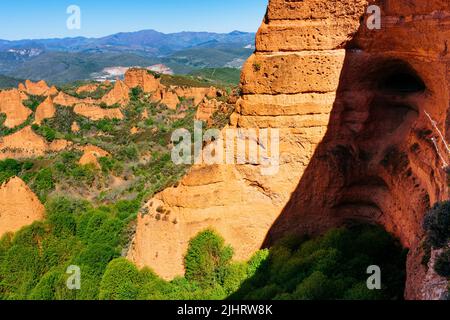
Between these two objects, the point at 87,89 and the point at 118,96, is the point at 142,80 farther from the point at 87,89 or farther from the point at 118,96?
the point at 87,89

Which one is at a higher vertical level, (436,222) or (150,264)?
(436,222)

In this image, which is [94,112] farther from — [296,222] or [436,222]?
[436,222]

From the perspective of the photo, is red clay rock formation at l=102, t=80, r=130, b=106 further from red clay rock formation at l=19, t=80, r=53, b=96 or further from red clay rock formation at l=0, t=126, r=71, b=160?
red clay rock formation at l=0, t=126, r=71, b=160

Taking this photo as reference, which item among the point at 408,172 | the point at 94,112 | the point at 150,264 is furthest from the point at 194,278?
the point at 94,112

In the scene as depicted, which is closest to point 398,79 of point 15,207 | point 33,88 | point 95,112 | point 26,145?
point 15,207

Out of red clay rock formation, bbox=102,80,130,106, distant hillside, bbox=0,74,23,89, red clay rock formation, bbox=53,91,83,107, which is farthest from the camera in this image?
distant hillside, bbox=0,74,23,89

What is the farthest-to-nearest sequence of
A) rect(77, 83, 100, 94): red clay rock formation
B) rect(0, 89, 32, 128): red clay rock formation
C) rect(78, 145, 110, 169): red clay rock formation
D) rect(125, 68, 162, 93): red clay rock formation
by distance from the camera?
rect(77, 83, 100, 94): red clay rock formation < rect(125, 68, 162, 93): red clay rock formation < rect(0, 89, 32, 128): red clay rock formation < rect(78, 145, 110, 169): red clay rock formation

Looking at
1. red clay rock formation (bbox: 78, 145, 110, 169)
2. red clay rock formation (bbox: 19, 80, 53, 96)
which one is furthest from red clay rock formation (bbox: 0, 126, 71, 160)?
red clay rock formation (bbox: 19, 80, 53, 96)
